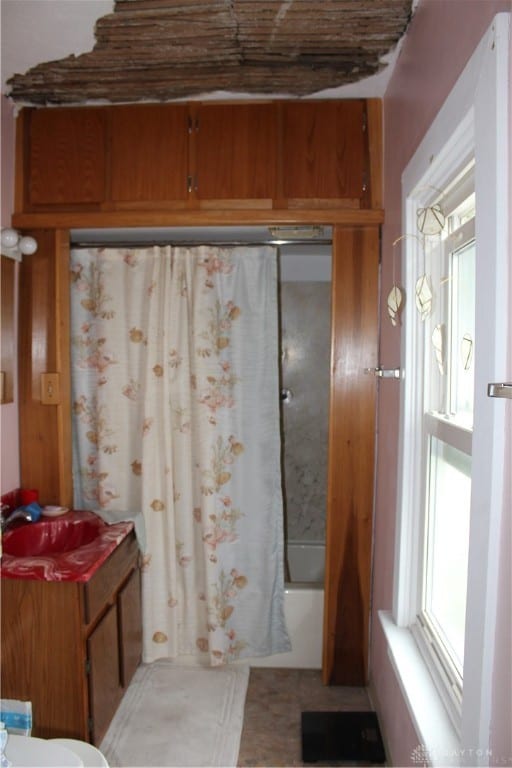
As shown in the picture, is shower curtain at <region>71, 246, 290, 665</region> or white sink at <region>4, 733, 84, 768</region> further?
shower curtain at <region>71, 246, 290, 665</region>

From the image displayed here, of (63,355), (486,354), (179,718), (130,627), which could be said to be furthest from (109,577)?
(486,354)

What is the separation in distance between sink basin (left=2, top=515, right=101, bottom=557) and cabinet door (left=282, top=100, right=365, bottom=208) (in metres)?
1.57

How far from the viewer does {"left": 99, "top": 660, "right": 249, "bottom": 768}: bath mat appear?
1779 millimetres

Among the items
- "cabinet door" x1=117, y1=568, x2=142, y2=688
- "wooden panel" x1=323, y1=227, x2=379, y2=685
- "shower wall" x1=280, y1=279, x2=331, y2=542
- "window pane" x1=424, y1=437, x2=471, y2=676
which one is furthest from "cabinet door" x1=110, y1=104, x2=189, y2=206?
"cabinet door" x1=117, y1=568, x2=142, y2=688

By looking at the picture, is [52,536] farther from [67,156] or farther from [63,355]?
[67,156]

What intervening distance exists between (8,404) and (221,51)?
1585mm

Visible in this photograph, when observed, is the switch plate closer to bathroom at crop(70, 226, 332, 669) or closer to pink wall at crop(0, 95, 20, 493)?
pink wall at crop(0, 95, 20, 493)

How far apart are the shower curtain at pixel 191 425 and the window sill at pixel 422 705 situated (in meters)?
0.81

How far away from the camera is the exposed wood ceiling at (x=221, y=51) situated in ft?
5.01

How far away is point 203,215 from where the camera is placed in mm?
2090

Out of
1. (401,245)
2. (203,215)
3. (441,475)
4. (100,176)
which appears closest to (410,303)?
(401,245)

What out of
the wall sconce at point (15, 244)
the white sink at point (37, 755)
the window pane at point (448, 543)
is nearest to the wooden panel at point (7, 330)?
the wall sconce at point (15, 244)

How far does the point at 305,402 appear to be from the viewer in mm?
3031

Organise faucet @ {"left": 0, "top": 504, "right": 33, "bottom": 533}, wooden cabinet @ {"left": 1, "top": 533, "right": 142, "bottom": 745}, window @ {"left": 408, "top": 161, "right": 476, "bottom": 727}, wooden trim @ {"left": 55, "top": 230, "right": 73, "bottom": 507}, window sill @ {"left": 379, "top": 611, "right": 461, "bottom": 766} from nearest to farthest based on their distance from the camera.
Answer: window sill @ {"left": 379, "top": 611, "right": 461, "bottom": 766}
window @ {"left": 408, "top": 161, "right": 476, "bottom": 727}
wooden cabinet @ {"left": 1, "top": 533, "right": 142, "bottom": 745}
faucet @ {"left": 0, "top": 504, "right": 33, "bottom": 533}
wooden trim @ {"left": 55, "top": 230, "right": 73, "bottom": 507}
